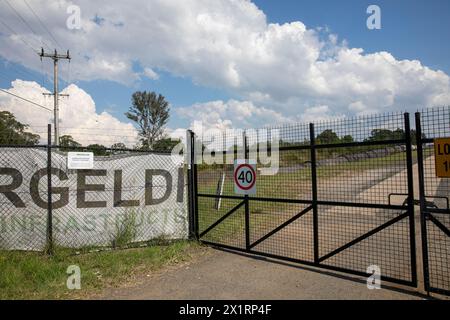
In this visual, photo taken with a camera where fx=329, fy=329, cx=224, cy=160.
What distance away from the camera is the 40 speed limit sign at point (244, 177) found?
698 cm

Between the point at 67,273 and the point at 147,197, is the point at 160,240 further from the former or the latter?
the point at 67,273

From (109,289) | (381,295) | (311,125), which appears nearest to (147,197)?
(109,289)

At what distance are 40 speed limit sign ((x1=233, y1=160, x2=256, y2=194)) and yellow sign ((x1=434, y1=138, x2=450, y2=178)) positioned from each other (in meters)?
3.32

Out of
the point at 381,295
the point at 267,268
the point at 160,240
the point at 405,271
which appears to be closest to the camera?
the point at 381,295

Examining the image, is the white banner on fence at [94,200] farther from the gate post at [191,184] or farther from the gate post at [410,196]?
the gate post at [410,196]

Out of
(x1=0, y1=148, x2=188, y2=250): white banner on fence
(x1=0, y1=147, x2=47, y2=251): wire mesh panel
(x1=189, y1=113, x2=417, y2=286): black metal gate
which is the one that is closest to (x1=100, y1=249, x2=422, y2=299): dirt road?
(x1=189, y1=113, x2=417, y2=286): black metal gate

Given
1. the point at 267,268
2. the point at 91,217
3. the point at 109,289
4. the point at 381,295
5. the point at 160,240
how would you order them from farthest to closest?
the point at 160,240 → the point at 91,217 → the point at 267,268 → the point at 109,289 → the point at 381,295

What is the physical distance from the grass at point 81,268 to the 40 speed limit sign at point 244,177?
5.98 ft

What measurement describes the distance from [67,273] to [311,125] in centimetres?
506

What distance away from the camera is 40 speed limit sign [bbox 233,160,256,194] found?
698cm

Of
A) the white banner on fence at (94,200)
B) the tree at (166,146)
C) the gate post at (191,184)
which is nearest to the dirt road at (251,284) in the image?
the gate post at (191,184)

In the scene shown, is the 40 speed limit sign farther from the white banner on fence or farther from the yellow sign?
the yellow sign

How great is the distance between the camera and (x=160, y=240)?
7.91m

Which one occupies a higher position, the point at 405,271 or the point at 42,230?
the point at 42,230
